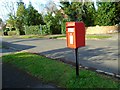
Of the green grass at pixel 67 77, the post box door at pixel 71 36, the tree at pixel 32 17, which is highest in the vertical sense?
the tree at pixel 32 17

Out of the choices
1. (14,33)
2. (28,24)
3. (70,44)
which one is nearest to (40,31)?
(28,24)

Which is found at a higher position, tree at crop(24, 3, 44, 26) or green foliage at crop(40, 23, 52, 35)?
tree at crop(24, 3, 44, 26)

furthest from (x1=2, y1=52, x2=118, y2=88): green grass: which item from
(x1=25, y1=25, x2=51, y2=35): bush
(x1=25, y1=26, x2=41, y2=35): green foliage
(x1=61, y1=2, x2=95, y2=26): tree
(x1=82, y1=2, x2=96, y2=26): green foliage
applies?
(x1=25, y1=26, x2=41, y2=35): green foliage

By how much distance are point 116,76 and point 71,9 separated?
89.8ft

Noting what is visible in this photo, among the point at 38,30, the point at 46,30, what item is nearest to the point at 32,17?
the point at 38,30

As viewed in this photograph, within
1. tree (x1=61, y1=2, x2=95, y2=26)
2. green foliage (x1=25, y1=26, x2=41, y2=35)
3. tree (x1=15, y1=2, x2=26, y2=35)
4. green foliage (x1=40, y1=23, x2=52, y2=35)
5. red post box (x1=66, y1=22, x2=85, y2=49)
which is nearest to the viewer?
red post box (x1=66, y1=22, x2=85, y2=49)

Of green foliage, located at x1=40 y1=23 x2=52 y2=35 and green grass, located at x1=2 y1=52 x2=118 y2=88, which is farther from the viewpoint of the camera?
green foliage, located at x1=40 y1=23 x2=52 y2=35

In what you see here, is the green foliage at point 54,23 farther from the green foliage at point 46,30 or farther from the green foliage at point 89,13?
the green foliage at point 89,13

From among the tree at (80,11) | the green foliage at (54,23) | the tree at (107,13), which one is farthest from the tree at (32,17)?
the tree at (107,13)

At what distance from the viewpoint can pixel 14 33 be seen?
1854 inches

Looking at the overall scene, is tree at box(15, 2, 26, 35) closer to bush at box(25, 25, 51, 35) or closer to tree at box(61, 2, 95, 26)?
bush at box(25, 25, 51, 35)

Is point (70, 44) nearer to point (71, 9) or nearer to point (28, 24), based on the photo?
point (71, 9)

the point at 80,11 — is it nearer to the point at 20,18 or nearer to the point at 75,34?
the point at 20,18

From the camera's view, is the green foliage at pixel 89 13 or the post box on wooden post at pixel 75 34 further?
the green foliage at pixel 89 13
